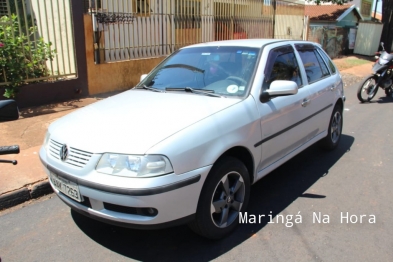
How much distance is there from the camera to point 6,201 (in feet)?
12.4

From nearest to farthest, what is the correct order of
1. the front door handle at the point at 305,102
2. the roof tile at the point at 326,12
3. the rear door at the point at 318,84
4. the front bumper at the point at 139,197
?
1. the front bumper at the point at 139,197
2. the front door handle at the point at 305,102
3. the rear door at the point at 318,84
4. the roof tile at the point at 326,12

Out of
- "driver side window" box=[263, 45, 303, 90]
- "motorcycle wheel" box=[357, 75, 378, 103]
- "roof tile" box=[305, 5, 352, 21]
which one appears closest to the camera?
"driver side window" box=[263, 45, 303, 90]

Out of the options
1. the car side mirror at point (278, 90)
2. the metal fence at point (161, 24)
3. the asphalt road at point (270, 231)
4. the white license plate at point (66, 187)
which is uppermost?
the metal fence at point (161, 24)

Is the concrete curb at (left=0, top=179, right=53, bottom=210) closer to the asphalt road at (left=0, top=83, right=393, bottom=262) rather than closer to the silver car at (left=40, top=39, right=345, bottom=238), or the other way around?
the asphalt road at (left=0, top=83, right=393, bottom=262)

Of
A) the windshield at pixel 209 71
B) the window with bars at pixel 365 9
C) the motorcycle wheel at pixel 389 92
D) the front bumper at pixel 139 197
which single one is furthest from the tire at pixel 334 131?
the window with bars at pixel 365 9

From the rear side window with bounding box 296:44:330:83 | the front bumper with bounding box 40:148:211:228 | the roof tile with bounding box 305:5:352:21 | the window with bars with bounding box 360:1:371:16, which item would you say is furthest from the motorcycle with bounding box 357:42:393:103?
the window with bars with bounding box 360:1:371:16

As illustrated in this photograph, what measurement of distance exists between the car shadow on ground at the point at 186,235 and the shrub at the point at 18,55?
13.3 ft

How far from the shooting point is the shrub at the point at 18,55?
638cm

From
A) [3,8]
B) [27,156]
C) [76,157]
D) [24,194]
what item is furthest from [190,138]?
[3,8]

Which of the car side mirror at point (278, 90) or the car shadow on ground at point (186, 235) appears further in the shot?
the car side mirror at point (278, 90)

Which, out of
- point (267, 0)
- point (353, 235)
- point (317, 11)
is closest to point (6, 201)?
point (353, 235)

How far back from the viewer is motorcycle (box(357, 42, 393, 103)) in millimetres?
8875

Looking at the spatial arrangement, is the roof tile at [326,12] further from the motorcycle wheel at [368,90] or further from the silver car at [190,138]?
the silver car at [190,138]

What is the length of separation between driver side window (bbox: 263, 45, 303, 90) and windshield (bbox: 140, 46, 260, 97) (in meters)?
0.19
